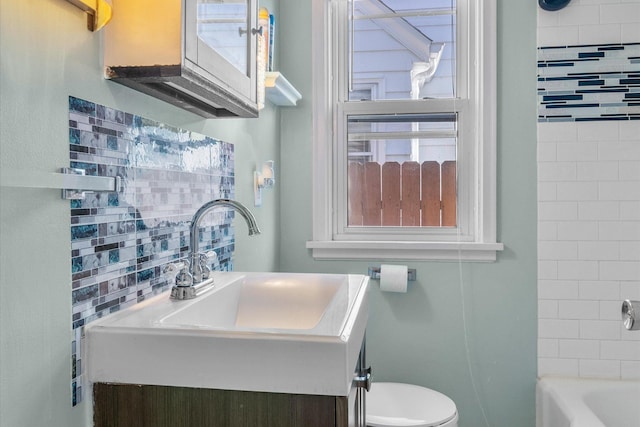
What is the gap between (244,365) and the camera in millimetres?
826

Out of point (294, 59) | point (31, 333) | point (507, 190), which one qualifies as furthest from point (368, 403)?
point (294, 59)

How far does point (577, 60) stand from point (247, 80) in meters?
1.56

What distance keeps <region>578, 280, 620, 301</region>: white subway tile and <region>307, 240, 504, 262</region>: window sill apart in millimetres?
388

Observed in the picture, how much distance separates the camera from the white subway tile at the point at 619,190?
2068 mm

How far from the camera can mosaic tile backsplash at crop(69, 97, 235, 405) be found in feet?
2.86

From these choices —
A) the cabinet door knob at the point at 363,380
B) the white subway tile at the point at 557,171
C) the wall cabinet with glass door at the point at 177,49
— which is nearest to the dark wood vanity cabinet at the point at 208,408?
the cabinet door knob at the point at 363,380

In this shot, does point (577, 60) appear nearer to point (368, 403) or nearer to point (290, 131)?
point (290, 131)

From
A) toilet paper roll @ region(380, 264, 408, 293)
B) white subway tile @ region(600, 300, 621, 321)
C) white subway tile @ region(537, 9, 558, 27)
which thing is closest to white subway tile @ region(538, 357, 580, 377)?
white subway tile @ region(600, 300, 621, 321)

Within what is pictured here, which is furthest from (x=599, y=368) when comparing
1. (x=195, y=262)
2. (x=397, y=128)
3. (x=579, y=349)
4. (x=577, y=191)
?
(x=195, y=262)

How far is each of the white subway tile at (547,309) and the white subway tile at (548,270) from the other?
10 centimetres

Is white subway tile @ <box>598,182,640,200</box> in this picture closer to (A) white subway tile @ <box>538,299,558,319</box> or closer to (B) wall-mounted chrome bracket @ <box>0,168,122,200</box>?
(A) white subway tile @ <box>538,299,558,319</box>

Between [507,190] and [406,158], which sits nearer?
[507,190]

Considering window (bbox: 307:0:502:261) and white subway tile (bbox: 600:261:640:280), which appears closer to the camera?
white subway tile (bbox: 600:261:640:280)

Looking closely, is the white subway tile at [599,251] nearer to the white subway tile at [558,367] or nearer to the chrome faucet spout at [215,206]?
the white subway tile at [558,367]
